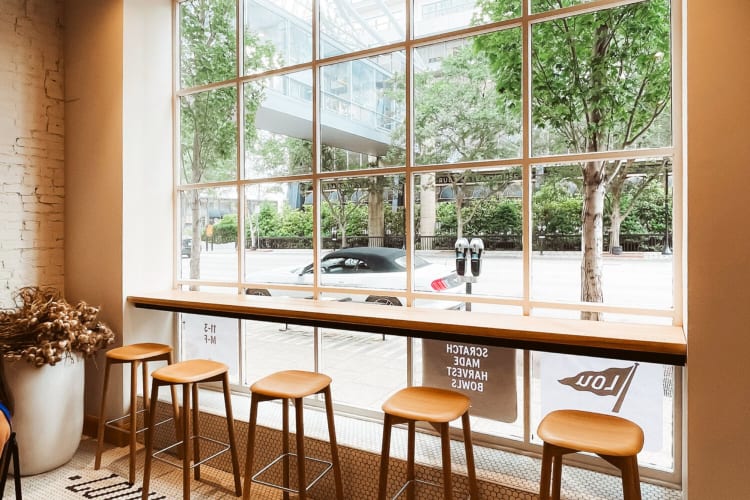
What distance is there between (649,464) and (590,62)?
1.85 m

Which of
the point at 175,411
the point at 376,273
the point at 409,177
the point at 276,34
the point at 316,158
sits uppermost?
the point at 276,34

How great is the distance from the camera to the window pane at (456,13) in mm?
2367

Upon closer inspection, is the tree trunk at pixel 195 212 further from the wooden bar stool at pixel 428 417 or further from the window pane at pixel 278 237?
the wooden bar stool at pixel 428 417

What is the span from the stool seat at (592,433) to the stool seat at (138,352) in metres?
2.25

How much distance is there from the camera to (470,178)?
2438 mm

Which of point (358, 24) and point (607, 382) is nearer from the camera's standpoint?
point (607, 382)

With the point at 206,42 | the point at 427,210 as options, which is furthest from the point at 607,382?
the point at 206,42

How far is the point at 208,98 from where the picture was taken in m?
3.39

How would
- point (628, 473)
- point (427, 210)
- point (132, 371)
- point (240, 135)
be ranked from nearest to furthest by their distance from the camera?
point (628, 473), point (427, 210), point (132, 371), point (240, 135)

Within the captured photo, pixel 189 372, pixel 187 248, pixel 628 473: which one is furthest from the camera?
pixel 187 248

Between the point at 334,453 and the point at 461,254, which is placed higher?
the point at 461,254

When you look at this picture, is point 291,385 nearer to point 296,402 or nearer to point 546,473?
point 296,402

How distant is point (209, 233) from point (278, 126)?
961 mm

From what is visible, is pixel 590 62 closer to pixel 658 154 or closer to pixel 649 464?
pixel 658 154
